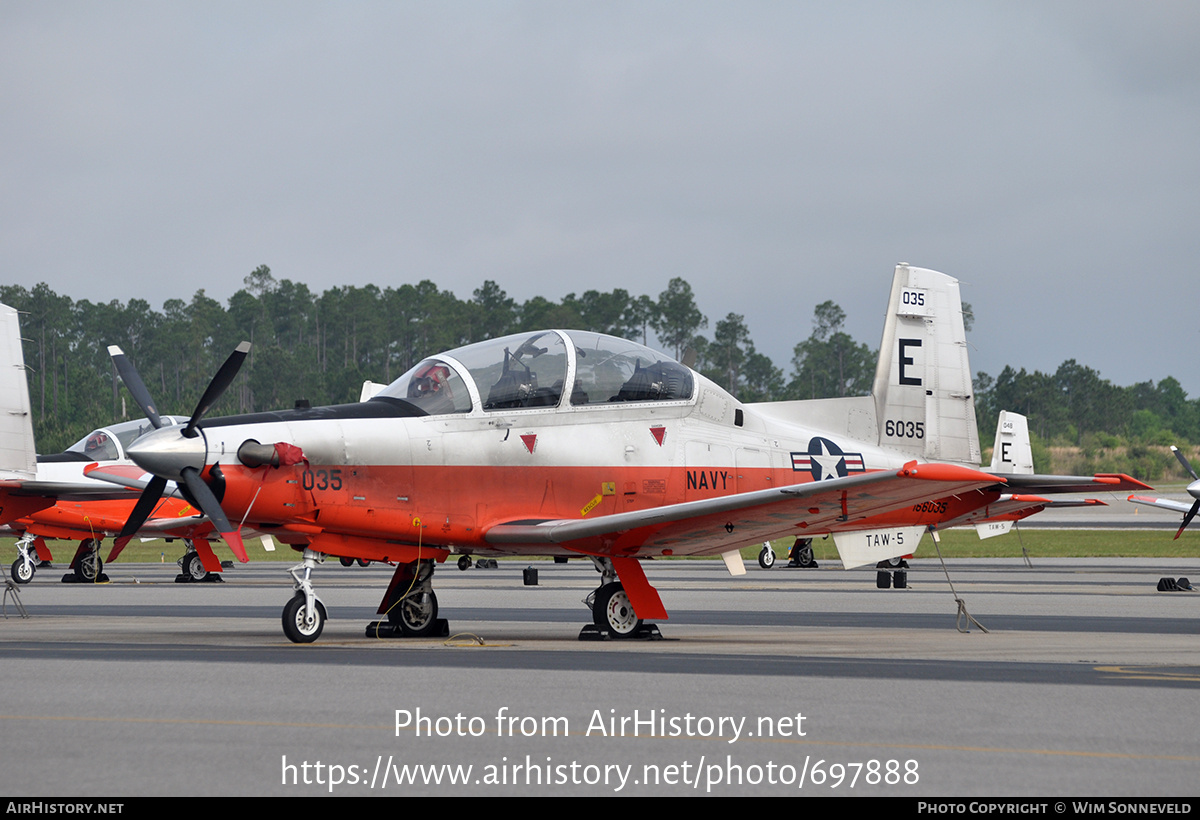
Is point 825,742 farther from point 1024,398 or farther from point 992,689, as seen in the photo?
point 1024,398

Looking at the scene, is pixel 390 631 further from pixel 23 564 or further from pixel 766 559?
pixel 766 559

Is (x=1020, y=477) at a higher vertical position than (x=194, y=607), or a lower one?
higher

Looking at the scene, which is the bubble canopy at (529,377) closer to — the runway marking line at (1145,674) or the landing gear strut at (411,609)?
the landing gear strut at (411,609)

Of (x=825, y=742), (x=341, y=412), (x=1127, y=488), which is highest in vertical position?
(x=341, y=412)

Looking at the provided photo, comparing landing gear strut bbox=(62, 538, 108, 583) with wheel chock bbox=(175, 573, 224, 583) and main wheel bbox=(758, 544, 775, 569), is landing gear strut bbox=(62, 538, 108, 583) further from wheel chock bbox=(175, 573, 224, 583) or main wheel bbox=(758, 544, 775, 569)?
main wheel bbox=(758, 544, 775, 569)

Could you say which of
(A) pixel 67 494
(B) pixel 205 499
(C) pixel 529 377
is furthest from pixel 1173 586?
(A) pixel 67 494

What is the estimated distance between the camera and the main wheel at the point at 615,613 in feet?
45.4

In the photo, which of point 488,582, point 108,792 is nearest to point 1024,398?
point 488,582

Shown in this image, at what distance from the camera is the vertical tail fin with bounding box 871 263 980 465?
670 inches

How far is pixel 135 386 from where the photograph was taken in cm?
1362

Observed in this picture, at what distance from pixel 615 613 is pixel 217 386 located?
4.94 m

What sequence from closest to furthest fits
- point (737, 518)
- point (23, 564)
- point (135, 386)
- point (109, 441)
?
point (737, 518) → point (135, 386) → point (109, 441) → point (23, 564)

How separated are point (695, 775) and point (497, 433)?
8.02m

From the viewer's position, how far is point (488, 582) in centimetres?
2828
